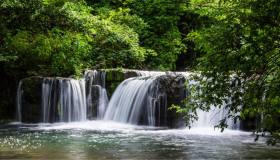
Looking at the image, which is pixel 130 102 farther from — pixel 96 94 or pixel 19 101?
pixel 19 101

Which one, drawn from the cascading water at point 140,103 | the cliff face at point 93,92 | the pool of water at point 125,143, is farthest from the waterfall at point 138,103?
the pool of water at point 125,143

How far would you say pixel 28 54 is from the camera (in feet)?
66.6

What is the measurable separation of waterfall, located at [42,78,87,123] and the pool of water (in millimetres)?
1902

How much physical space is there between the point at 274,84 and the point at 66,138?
8.30 m

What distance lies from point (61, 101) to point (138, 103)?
10.2 feet

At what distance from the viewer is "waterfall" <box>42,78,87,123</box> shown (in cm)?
1942

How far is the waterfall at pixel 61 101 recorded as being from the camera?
19.4m

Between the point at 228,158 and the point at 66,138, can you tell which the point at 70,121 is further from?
the point at 228,158

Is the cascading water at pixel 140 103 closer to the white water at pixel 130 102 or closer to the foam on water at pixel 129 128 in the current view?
the white water at pixel 130 102

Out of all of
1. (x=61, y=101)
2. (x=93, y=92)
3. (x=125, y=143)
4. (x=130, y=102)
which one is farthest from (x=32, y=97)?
(x=125, y=143)

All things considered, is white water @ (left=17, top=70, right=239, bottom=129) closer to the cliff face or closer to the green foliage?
the cliff face

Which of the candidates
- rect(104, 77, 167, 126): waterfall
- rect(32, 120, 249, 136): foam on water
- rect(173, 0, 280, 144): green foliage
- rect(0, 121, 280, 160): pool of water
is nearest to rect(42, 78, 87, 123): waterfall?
rect(32, 120, 249, 136): foam on water

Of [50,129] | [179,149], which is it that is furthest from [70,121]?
[179,149]

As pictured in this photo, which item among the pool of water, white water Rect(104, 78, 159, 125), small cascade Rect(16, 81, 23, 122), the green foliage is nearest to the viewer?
Result: the green foliage
